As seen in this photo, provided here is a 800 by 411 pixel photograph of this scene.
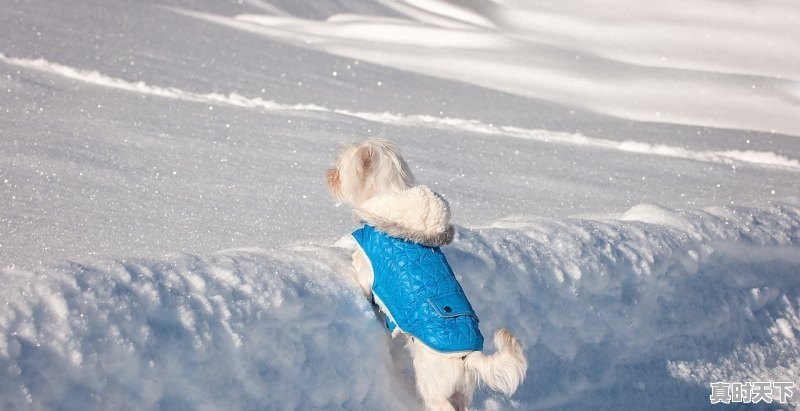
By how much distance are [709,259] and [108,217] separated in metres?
3.50

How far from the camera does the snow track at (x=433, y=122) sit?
9062 mm

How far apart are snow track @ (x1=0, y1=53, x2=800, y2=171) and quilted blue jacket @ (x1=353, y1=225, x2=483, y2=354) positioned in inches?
226

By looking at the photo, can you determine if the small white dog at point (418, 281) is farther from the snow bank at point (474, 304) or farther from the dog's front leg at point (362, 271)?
the snow bank at point (474, 304)

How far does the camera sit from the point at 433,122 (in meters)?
9.78

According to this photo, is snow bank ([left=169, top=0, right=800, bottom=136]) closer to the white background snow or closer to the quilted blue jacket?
the white background snow

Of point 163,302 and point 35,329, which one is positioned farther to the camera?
point 163,302

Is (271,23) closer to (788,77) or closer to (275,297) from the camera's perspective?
(788,77)

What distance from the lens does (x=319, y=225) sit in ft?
19.0

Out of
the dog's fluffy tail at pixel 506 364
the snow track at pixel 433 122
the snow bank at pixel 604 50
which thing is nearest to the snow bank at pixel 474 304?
the dog's fluffy tail at pixel 506 364

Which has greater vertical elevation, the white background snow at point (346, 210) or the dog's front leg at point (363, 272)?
the dog's front leg at point (363, 272)

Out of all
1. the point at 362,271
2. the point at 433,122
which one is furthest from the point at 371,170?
the point at 433,122

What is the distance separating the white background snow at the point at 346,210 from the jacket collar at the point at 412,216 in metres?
0.27

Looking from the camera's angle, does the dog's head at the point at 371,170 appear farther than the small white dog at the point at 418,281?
Yes

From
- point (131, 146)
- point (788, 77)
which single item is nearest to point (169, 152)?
point (131, 146)
